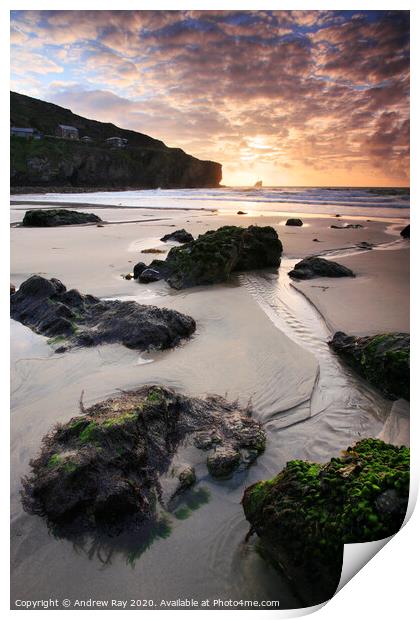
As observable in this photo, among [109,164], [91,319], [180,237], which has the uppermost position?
[109,164]

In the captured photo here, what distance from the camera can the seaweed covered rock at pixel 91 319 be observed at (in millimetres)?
3549

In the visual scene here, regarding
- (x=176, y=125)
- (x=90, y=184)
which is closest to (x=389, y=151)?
(x=176, y=125)

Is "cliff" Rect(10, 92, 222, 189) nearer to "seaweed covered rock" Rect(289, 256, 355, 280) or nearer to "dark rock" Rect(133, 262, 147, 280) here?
"dark rock" Rect(133, 262, 147, 280)

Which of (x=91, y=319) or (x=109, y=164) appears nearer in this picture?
(x=91, y=319)

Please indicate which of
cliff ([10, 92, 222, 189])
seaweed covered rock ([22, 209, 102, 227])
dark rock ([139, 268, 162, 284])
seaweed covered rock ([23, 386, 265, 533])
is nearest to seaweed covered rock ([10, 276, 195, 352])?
seaweed covered rock ([23, 386, 265, 533])

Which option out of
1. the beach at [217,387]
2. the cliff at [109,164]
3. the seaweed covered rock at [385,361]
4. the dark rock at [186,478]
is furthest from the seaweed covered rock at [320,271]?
the cliff at [109,164]

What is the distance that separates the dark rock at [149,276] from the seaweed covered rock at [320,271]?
7.53 ft

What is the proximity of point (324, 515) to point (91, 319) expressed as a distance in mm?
2953

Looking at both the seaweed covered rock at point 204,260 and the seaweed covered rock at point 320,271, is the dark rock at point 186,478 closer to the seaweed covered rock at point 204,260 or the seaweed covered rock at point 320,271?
the seaweed covered rock at point 204,260

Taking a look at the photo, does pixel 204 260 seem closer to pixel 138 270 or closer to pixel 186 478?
pixel 138 270

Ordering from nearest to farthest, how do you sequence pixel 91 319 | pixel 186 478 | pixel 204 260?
pixel 186 478, pixel 91 319, pixel 204 260

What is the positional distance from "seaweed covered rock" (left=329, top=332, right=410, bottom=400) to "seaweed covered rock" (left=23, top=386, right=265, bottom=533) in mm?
1171

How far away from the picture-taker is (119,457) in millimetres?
1991

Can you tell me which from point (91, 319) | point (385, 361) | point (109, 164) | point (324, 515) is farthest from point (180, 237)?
point (109, 164)
